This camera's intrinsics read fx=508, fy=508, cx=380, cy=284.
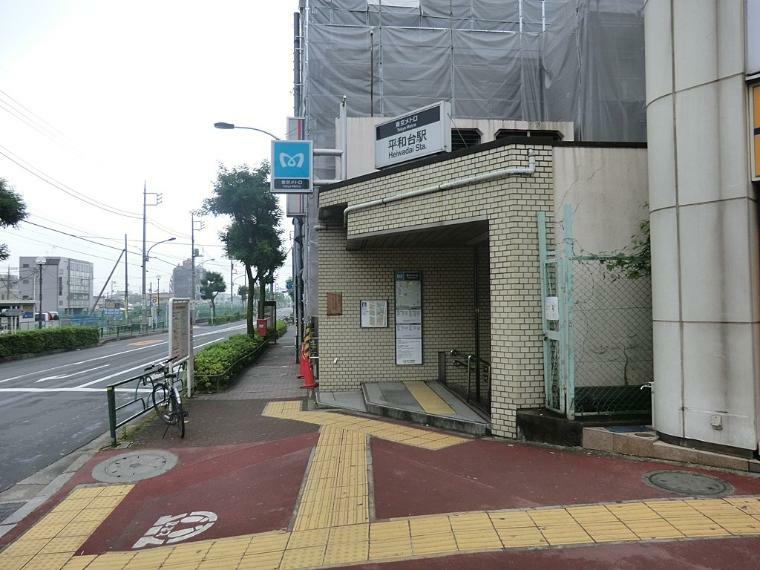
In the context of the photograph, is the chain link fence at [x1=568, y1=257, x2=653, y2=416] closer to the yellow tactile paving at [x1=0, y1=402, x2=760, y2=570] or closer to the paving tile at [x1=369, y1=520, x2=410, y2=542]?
the yellow tactile paving at [x1=0, y1=402, x2=760, y2=570]

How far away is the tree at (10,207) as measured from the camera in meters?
19.2

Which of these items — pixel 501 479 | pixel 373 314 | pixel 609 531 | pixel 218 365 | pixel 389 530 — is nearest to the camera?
pixel 609 531

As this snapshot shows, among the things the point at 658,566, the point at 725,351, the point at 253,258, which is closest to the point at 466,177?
the point at 725,351

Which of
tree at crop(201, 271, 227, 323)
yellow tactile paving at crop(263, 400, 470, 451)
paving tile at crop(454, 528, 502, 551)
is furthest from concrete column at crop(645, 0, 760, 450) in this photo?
tree at crop(201, 271, 227, 323)

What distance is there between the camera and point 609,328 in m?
7.07

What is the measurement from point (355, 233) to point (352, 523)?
5671mm

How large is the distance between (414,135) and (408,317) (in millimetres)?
3766

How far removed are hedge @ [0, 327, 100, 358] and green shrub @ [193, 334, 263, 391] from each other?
1362cm

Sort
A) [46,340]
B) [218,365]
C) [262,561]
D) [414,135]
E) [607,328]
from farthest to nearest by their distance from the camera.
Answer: [46,340]
[218,365]
[414,135]
[607,328]
[262,561]

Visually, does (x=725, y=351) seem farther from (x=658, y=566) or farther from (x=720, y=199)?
(x=658, y=566)

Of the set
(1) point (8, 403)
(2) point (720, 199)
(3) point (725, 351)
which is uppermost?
(2) point (720, 199)

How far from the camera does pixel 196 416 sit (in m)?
9.47

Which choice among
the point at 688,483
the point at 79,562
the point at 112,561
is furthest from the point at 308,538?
the point at 688,483

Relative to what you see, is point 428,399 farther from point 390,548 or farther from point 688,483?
point 390,548
